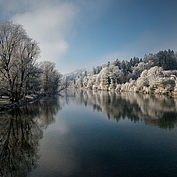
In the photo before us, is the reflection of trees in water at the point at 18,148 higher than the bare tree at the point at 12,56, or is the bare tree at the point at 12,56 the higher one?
the bare tree at the point at 12,56

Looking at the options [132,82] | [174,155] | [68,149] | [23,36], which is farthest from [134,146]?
[132,82]

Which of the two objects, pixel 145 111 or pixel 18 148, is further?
pixel 145 111

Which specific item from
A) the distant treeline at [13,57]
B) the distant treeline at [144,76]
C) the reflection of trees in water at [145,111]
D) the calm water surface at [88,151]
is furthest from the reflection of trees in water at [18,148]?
the distant treeline at [144,76]

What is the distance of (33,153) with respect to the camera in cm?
838

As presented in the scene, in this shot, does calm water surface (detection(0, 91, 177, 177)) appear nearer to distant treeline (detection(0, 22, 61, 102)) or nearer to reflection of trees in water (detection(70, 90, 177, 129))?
reflection of trees in water (detection(70, 90, 177, 129))

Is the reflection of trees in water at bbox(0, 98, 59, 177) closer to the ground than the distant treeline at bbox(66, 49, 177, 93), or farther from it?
closer to the ground

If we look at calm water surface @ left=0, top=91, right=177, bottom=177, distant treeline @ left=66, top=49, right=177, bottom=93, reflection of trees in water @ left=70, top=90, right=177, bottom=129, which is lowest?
calm water surface @ left=0, top=91, right=177, bottom=177

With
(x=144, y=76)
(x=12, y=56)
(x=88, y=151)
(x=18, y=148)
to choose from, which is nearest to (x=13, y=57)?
(x=12, y=56)

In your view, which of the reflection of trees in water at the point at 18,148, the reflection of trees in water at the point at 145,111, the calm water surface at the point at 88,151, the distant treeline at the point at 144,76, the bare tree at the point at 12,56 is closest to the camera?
the calm water surface at the point at 88,151

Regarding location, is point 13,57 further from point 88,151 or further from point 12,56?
point 88,151

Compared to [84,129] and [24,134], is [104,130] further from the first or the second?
[24,134]

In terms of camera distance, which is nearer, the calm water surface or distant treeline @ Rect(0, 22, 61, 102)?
the calm water surface

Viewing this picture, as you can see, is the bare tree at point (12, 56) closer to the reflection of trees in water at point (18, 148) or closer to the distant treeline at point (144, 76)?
the reflection of trees in water at point (18, 148)

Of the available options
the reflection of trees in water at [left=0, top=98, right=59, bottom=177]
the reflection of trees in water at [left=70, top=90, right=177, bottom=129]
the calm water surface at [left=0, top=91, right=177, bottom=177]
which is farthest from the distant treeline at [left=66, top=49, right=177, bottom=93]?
the reflection of trees in water at [left=0, top=98, right=59, bottom=177]
